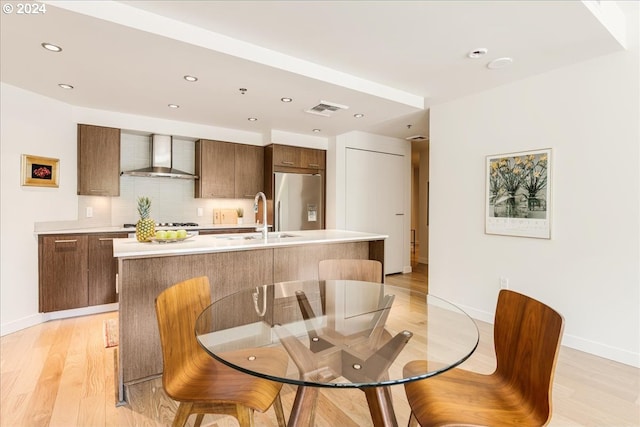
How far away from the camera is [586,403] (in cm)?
205

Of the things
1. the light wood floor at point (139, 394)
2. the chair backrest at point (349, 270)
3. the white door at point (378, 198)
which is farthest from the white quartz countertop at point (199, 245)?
the white door at point (378, 198)

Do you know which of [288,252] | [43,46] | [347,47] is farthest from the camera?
[288,252]

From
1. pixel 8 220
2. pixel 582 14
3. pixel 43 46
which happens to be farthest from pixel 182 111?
pixel 582 14

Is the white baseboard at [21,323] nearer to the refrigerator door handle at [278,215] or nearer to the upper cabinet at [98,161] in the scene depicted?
the upper cabinet at [98,161]

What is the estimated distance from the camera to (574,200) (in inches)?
111

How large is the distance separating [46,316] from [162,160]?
223 centimetres

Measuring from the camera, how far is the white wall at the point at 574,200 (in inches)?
101

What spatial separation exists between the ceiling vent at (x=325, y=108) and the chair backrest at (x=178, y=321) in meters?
2.56

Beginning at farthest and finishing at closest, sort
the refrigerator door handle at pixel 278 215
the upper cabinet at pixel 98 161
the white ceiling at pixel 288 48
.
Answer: the refrigerator door handle at pixel 278 215 → the upper cabinet at pixel 98 161 → the white ceiling at pixel 288 48

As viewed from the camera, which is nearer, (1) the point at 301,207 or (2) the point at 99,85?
(2) the point at 99,85

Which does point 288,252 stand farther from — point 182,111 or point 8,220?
point 8,220

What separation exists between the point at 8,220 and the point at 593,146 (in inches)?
210

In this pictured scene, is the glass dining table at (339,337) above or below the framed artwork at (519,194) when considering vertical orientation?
below

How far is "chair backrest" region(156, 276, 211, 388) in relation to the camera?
1.37 m
